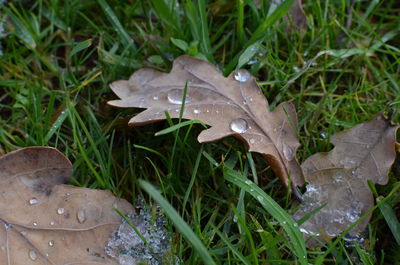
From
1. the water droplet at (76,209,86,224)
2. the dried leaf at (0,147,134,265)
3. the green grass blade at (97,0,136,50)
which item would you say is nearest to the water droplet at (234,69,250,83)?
the green grass blade at (97,0,136,50)

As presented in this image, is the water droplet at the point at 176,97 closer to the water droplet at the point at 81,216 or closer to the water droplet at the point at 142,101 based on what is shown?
Answer: the water droplet at the point at 142,101

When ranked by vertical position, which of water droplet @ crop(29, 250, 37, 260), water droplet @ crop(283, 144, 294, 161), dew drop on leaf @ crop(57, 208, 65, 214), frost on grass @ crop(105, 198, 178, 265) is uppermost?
water droplet @ crop(283, 144, 294, 161)

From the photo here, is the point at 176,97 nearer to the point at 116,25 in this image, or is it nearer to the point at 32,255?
the point at 116,25

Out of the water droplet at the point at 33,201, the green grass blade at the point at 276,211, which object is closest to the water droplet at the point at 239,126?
the green grass blade at the point at 276,211

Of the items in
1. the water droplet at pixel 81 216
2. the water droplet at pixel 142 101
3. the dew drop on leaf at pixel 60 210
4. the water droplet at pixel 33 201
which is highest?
the water droplet at pixel 142 101

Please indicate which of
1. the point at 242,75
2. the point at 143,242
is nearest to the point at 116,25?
the point at 242,75

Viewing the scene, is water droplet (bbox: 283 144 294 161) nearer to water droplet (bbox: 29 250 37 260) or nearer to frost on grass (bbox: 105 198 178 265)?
frost on grass (bbox: 105 198 178 265)
